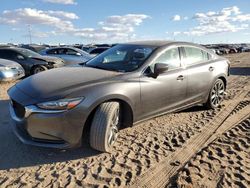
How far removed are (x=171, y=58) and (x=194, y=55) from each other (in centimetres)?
85

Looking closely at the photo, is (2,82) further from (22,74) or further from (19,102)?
(19,102)

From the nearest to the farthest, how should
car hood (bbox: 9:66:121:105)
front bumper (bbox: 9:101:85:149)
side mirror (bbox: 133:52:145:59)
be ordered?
front bumper (bbox: 9:101:85:149)
car hood (bbox: 9:66:121:105)
side mirror (bbox: 133:52:145:59)

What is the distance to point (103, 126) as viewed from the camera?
391cm

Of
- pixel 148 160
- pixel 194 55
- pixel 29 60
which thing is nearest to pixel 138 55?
pixel 194 55

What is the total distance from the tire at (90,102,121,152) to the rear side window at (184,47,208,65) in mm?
2231

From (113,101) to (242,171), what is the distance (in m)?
1.96

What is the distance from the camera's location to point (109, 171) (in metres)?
3.67

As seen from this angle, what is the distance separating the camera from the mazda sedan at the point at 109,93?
3.73 m

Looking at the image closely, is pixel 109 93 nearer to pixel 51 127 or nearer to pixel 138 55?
pixel 51 127

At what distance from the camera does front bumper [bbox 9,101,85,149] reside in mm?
3676

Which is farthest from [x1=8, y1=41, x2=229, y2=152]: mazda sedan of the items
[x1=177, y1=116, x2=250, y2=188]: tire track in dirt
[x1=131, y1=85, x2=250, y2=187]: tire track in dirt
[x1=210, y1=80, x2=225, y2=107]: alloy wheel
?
[x1=177, y1=116, x2=250, y2=188]: tire track in dirt

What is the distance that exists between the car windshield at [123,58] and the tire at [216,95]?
2.09 metres

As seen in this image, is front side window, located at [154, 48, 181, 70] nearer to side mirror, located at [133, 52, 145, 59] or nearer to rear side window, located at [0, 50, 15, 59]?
side mirror, located at [133, 52, 145, 59]

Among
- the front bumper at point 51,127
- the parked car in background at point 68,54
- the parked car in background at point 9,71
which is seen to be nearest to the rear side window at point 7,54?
the parked car in background at point 9,71
